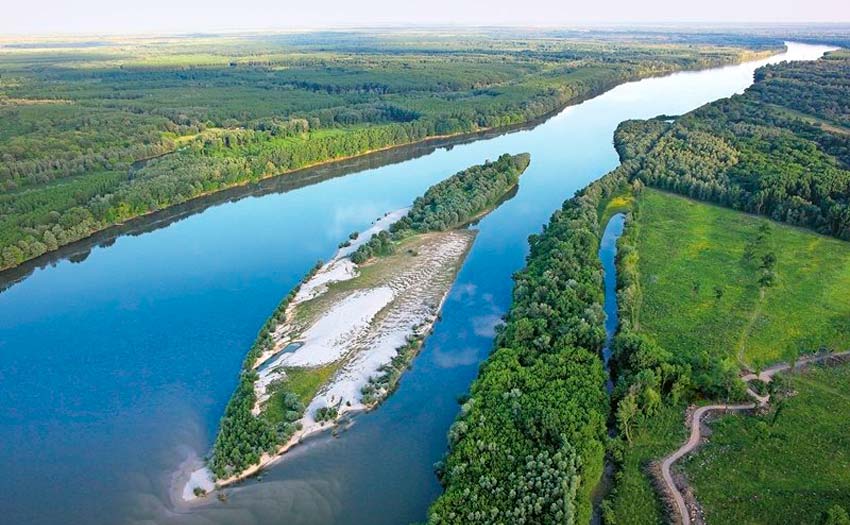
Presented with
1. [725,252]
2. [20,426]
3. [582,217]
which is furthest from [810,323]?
[20,426]

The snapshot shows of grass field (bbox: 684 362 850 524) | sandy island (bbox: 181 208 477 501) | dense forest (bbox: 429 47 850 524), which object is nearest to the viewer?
grass field (bbox: 684 362 850 524)

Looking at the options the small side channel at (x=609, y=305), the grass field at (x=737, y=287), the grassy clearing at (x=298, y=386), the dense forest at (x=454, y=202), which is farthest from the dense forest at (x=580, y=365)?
the dense forest at (x=454, y=202)

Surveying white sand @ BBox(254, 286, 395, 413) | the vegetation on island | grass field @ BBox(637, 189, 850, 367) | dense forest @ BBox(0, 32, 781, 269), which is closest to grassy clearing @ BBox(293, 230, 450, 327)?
white sand @ BBox(254, 286, 395, 413)

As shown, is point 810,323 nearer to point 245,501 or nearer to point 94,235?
point 245,501

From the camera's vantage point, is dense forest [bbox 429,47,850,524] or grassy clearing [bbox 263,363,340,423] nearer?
dense forest [bbox 429,47,850,524]

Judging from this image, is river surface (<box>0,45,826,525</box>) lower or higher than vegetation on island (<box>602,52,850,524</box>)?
lower

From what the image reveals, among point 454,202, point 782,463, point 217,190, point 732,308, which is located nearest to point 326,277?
point 454,202

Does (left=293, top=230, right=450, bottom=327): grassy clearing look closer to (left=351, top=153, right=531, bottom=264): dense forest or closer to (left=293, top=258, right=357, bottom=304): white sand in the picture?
(left=293, top=258, right=357, bottom=304): white sand
